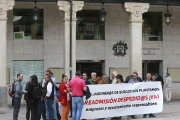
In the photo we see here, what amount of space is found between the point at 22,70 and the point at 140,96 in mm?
9557

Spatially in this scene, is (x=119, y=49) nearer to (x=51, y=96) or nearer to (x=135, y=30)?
(x=135, y=30)

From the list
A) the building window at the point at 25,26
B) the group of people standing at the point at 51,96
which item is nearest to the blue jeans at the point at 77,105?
the group of people standing at the point at 51,96

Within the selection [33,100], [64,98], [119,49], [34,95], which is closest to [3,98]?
[33,100]

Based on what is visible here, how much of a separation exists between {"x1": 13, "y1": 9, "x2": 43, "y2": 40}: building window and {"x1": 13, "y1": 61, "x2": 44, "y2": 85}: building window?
56.7 inches

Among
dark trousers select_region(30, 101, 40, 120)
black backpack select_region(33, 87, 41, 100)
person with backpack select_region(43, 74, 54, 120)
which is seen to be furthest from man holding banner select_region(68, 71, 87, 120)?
dark trousers select_region(30, 101, 40, 120)

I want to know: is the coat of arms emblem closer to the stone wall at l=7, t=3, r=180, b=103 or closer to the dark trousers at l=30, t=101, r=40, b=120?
the stone wall at l=7, t=3, r=180, b=103

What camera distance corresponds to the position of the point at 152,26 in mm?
26188

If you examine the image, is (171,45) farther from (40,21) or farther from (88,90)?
(88,90)

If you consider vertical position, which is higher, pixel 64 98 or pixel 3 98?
pixel 64 98

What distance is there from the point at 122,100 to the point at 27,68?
938 cm

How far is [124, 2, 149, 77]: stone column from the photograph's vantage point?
21.4 meters

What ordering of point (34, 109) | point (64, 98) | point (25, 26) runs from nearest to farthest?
point (64, 98)
point (34, 109)
point (25, 26)

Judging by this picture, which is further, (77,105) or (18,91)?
(18,91)

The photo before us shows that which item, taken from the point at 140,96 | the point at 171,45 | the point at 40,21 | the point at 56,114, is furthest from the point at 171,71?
the point at 56,114
